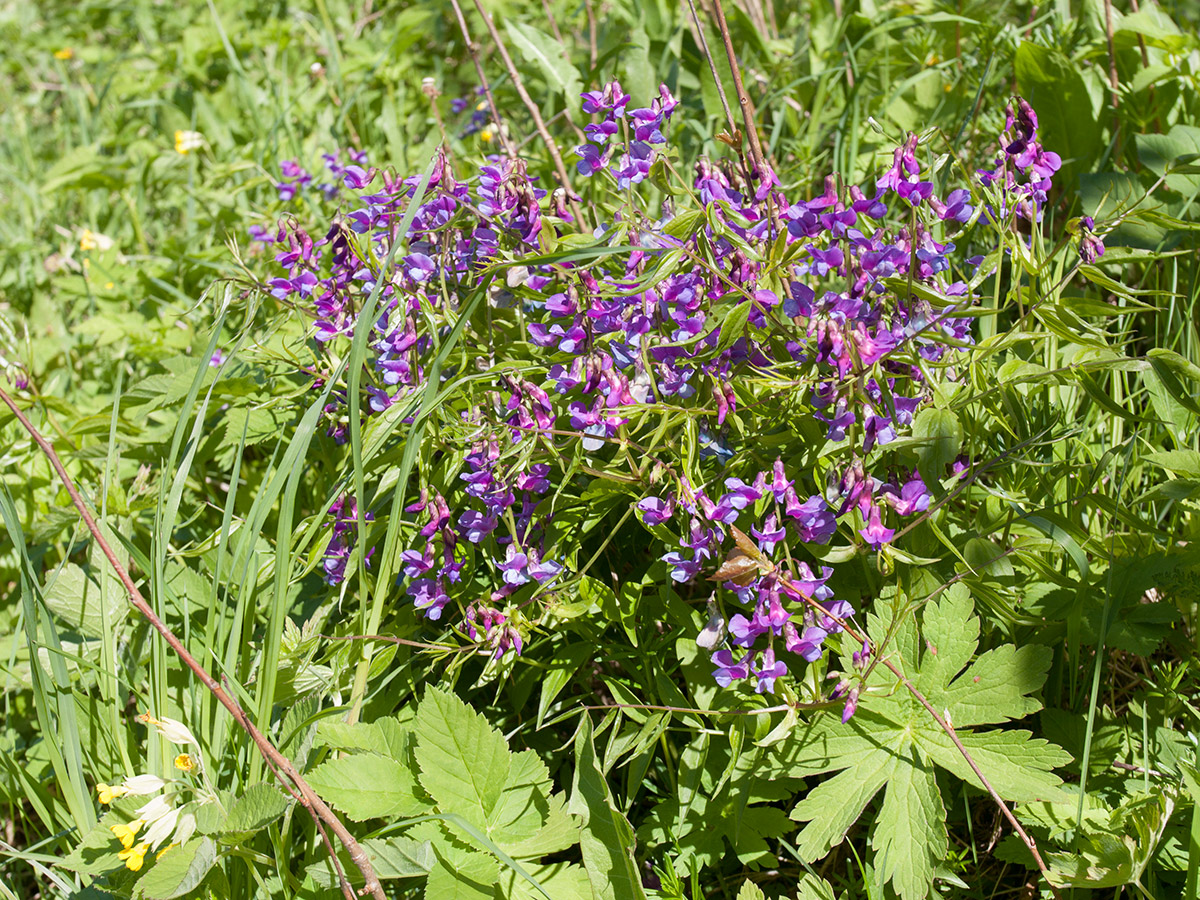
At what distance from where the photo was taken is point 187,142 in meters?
3.71

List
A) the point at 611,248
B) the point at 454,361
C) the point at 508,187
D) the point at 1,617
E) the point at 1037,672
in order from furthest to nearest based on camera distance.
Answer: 1. the point at 1,617
2. the point at 454,361
3. the point at 508,187
4. the point at 1037,672
5. the point at 611,248

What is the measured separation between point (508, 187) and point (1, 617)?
1.73 m

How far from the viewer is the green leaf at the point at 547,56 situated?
285cm

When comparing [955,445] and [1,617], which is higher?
[955,445]

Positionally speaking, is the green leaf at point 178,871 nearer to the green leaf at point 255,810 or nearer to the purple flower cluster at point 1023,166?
the green leaf at point 255,810

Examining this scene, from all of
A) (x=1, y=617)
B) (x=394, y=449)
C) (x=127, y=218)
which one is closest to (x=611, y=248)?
(x=394, y=449)

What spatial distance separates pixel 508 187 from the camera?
160 centimetres

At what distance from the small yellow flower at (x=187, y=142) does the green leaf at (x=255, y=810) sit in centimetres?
296

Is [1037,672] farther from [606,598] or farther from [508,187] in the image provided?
[508,187]

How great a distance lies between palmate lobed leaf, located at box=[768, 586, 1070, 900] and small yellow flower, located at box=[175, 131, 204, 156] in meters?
3.26

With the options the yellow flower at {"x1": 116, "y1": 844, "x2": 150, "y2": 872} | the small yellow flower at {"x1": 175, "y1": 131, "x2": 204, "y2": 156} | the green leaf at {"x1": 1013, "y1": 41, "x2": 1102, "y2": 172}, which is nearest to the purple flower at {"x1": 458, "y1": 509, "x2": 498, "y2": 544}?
the yellow flower at {"x1": 116, "y1": 844, "x2": 150, "y2": 872}

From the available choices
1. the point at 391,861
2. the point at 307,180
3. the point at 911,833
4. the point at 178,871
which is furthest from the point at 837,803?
the point at 307,180

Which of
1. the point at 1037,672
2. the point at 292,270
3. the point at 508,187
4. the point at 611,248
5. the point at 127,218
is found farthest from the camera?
the point at 127,218

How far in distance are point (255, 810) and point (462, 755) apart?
31 cm
